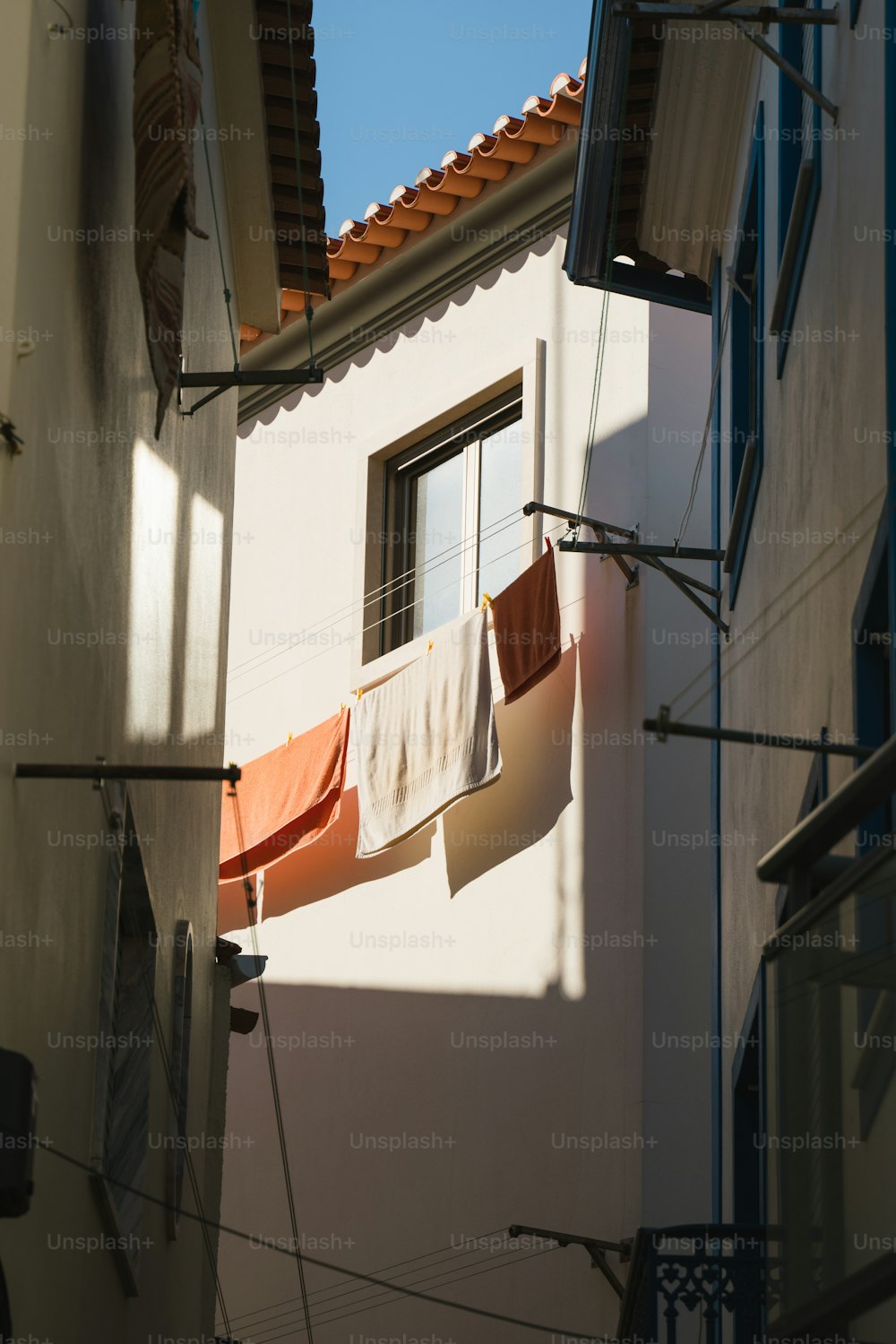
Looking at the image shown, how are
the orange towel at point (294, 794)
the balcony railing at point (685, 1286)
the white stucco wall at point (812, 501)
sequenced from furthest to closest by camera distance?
the orange towel at point (294, 794), the balcony railing at point (685, 1286), the white stucco wall at point (812, 501)

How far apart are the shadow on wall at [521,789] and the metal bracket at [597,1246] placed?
2.66 meters

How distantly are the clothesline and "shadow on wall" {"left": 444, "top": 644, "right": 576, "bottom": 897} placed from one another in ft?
1.34

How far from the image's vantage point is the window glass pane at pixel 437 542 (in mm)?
15273

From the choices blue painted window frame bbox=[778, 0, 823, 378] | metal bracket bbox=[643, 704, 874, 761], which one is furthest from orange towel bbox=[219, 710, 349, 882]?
Result: metal bracket bbox=[643, 704, 874, 761]

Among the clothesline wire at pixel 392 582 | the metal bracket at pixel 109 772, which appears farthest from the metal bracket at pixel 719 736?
the clothesline wire at pixel 392 582

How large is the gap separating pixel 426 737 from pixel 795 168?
629 centimetres

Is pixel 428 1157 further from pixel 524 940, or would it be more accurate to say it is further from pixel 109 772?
pixel 109 772

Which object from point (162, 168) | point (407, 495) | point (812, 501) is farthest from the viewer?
point (407, 495)

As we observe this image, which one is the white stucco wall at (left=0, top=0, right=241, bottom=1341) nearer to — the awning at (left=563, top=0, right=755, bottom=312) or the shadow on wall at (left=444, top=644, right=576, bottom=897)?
the awning at (left=563, top=0, right=755, bottom=312)

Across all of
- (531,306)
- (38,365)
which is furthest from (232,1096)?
(38,365)

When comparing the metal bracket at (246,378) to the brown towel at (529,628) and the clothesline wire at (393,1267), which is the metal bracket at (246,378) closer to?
the brown towel at (529,628)

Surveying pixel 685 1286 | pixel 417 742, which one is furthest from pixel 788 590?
pixel 417 742

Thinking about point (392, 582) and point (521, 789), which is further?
point (392, 582)

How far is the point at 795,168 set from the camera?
8.03 meters
